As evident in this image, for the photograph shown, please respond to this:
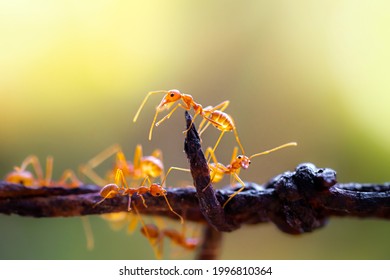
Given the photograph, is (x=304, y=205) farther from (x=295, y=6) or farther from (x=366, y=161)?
(x=295, y=6)

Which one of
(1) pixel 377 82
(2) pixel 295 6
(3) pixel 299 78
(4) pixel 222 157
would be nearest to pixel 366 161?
(1) pixel 377 82

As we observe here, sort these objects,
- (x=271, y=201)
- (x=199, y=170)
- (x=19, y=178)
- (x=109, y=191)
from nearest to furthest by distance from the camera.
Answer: (x=199, y=170) < (x=271, y=201) < (x=109, y=191) < (x=19, y=178)

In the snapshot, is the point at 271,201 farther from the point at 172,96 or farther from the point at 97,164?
the point at 97,164

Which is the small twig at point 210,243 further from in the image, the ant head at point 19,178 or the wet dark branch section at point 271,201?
the ant head at point 19,178

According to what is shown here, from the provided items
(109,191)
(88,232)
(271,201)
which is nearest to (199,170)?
(271,201)

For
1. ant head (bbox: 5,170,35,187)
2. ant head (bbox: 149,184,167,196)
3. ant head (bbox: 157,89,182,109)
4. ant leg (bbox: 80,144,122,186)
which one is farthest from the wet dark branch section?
ant leg (bbox: 80,144,122,186)
